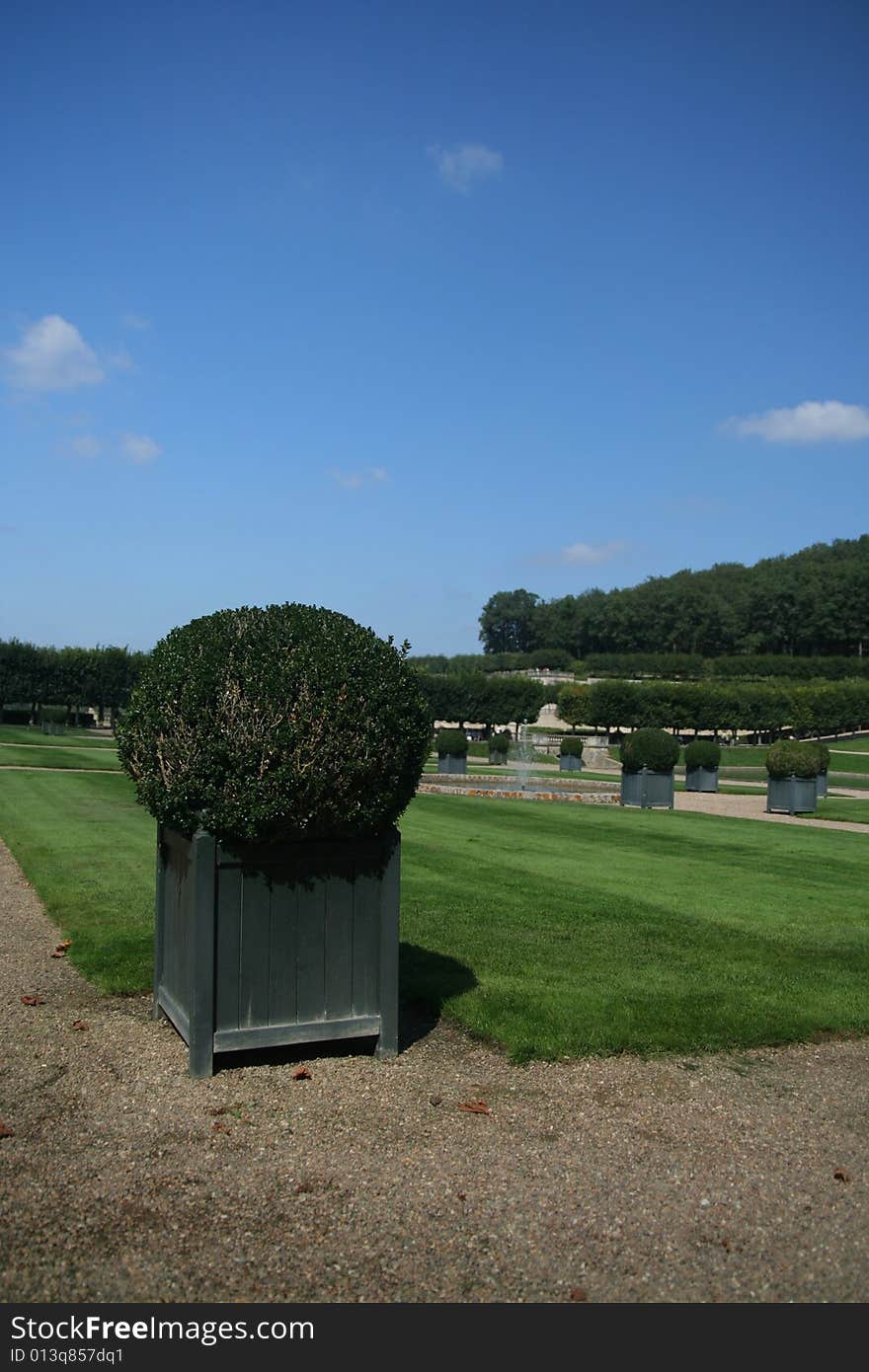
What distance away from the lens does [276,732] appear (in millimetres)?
5707

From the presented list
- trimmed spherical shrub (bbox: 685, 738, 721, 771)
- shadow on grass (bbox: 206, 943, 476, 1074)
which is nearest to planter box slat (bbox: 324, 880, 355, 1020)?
shadow on grass (bbox: 206, 943, 476, 1074)

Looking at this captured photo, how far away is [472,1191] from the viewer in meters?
4.39

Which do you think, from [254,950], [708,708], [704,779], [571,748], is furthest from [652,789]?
[708,708]

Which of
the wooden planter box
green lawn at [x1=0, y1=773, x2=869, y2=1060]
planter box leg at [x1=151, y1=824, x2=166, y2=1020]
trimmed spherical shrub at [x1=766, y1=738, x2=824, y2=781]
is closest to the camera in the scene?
planter box leg at [x1=151, y1=824, x2=166, y2=1020]

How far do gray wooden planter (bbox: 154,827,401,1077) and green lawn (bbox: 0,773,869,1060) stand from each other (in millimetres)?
995

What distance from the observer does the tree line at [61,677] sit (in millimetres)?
62156

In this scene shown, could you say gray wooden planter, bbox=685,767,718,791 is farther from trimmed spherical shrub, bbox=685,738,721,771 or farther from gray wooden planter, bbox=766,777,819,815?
gray wooden planter, bbox=766,777,819,815

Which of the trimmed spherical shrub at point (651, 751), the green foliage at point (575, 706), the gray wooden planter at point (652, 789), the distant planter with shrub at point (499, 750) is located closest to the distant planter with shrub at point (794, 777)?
the trimmed spherical shrub at point (651, 751)

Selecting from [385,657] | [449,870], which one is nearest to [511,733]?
[449,870]

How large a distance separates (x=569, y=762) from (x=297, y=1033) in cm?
3657

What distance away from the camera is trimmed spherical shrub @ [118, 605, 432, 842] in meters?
5.68

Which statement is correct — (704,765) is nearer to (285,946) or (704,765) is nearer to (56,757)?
(56,757)
